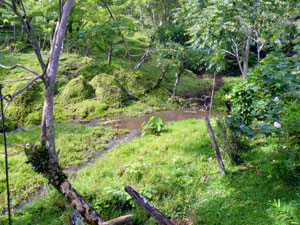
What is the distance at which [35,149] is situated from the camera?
416 cm

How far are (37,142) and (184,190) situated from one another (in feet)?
18.3

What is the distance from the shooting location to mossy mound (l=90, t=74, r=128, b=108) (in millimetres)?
13167

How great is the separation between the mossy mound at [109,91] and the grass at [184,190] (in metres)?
7.11

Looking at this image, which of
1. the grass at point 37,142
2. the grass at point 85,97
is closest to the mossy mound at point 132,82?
the grass at point 85,97

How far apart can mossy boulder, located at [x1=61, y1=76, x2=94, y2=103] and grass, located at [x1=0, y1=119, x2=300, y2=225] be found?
734 cm

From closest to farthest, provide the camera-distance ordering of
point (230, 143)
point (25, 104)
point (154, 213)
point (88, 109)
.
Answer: point (154, 213) < point (230, 143) < point (25, 104) < point (88, 109)

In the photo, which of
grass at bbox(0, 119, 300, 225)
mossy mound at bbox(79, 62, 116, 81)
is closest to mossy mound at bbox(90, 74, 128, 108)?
mossy mound at bbox(79, 62, 116, 81)

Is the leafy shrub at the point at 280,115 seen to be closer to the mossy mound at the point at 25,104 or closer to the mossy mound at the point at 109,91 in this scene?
the mossy mound at the point at 109,91

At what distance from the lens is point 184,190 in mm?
4562

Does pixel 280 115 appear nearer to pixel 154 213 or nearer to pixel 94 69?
pixel 154 213

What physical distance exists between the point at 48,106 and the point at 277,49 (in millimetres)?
3876

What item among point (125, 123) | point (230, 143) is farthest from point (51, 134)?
point (125, 123)

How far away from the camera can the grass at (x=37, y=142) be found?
5.39 meters

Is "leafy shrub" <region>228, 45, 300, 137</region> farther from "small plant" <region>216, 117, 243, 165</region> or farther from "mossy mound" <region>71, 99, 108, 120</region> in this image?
"mossy mound" <region>71, 99, 108, 120</region>
